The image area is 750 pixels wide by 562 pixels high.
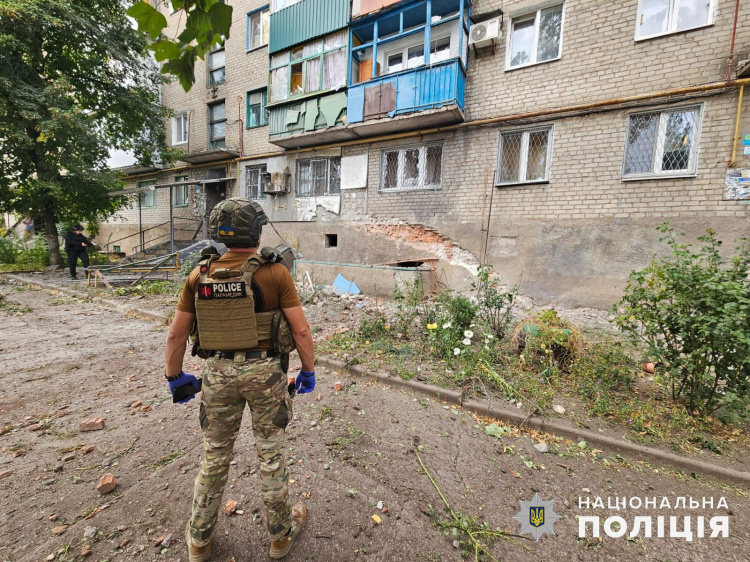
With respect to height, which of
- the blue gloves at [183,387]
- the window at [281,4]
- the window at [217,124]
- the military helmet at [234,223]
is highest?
the window at [281,4]

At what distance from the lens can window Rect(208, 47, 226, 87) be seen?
12.4 m

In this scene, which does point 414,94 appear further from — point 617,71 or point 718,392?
point 718,392

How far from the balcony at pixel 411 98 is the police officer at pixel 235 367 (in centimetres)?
712

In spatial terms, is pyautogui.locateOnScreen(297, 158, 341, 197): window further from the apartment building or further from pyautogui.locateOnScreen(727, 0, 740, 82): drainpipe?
pyautogui.locateOnScreen(727, 0, 740, 82): drainpipe

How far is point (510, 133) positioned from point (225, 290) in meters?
7.88

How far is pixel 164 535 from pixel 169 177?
16.1 metres

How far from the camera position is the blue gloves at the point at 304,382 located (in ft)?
6.11

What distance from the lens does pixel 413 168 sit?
8656 millimetres

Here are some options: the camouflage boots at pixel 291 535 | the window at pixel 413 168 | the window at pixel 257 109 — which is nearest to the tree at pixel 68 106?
the window at pixel 257 109

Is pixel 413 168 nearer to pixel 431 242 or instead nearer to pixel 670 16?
pixel 431 242

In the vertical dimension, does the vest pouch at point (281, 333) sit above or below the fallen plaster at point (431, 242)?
below

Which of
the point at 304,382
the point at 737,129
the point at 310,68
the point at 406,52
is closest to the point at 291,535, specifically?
the point at 304,382

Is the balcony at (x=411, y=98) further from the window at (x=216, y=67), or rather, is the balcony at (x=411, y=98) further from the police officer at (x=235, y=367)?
the window at (x=216, y=67)

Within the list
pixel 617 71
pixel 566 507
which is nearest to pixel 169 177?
pixel 617 71
